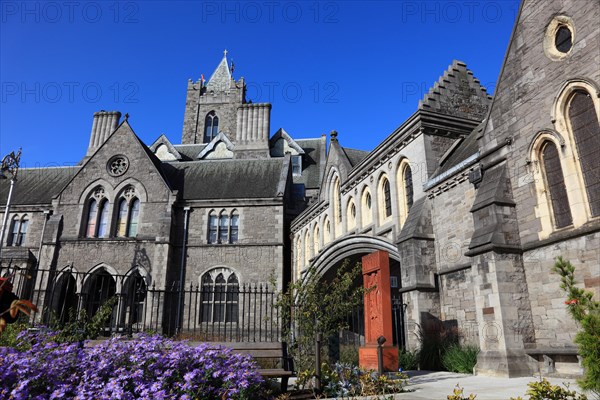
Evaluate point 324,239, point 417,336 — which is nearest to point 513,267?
point 417,336

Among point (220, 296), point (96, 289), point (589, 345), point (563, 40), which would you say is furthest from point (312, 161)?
point (589, 345)

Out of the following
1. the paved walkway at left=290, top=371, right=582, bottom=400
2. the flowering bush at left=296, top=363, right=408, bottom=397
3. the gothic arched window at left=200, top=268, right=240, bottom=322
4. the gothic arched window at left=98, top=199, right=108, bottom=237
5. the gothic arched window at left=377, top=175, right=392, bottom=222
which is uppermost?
the gothic arched window at left=98, top=199, right=108, bottom=237

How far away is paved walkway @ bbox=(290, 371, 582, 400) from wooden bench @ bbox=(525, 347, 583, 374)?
17.5 inches

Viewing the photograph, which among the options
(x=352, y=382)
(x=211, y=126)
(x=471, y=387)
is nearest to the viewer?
(x=352, y=382)

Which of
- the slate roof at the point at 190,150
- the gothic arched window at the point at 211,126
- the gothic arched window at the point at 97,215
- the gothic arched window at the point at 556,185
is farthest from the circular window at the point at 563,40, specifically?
the gothic arched window at the point at 211,126

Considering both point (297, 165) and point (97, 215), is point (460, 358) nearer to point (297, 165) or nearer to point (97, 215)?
point (97, 215)

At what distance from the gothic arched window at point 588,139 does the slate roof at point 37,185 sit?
30731mm

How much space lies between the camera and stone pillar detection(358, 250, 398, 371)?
912 centimetres

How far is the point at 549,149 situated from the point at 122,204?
2505 centimetres

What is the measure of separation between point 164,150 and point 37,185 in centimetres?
1083

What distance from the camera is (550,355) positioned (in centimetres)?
879

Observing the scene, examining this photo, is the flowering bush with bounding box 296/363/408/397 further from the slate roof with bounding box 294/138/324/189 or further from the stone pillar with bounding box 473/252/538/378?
the slate roof with bounding box 294/138/324/189

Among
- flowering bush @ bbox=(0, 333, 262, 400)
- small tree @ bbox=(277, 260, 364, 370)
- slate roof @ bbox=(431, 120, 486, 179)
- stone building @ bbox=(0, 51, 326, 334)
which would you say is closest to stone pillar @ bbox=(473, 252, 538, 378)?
small tree @ bbox=(277, 260, 364, 370)

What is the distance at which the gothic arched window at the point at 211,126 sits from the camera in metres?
46.9
